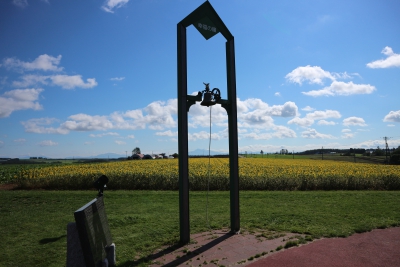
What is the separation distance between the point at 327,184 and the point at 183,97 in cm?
1109

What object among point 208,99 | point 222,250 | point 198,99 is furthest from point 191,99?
point 222,250

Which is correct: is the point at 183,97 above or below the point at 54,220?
above

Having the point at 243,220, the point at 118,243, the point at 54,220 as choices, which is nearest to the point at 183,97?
the point at 118,243

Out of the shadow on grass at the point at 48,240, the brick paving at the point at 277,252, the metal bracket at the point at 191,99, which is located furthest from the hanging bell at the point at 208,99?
the shadow on grass at the point at 48,240

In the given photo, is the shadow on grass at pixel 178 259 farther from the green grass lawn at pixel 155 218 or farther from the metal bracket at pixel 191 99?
the metal bracket at pixel 191 99

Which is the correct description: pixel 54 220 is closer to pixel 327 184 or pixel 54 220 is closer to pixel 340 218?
pixel 340 218

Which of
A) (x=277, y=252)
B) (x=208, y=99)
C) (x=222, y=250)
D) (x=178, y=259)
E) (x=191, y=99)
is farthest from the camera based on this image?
(x=208, y=99)

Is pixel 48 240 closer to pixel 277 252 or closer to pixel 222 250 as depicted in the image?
pixel 222 250

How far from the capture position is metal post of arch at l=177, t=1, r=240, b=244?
545 centimetres

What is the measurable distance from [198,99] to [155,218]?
352 centimetres

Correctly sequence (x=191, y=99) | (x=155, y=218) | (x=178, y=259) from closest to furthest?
1. (x=178, y=259)
2. (x=191, y=99)
3. (x=155, y=218)

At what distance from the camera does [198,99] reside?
5.70 meters

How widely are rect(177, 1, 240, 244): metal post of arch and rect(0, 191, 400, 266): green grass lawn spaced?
657mm

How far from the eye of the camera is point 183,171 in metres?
5.45
